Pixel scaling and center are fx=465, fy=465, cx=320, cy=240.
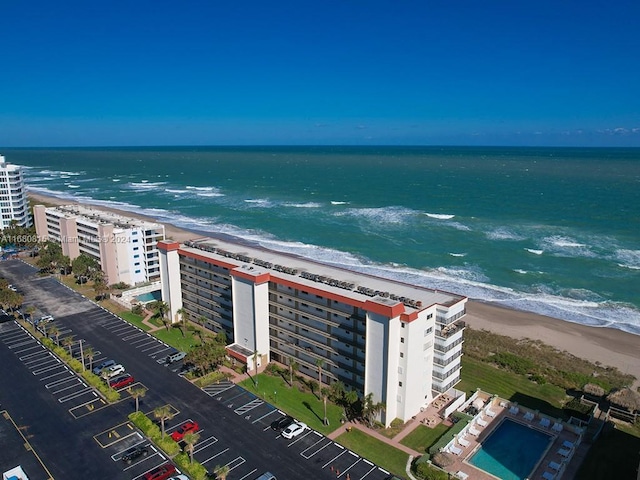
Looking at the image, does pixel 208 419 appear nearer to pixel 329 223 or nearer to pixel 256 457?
pixel 256 457

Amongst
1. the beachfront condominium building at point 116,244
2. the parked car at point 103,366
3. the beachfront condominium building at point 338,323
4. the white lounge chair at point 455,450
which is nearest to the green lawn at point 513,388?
the beachfront condominium building at point 338,323

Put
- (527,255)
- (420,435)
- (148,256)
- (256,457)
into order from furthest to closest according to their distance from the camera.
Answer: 1. (527,255)
2. (148,256)
3. (420,435)
4. (256,457)

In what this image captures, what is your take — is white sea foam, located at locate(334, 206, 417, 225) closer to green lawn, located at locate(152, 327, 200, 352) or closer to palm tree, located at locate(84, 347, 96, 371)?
green lawn, located at locate(152, 327, 200, 352)

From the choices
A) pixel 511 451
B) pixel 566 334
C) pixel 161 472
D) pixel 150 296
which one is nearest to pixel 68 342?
pixel 150 296

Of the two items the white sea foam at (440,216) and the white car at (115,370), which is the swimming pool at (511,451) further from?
the white sea foam at (440,216)

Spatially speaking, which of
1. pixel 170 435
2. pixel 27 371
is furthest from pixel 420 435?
pixel 27 371

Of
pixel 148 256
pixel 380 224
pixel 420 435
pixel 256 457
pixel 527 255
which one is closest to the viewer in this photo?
pixel 256 457

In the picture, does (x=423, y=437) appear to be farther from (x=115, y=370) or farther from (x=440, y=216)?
(x=440, y=216)
